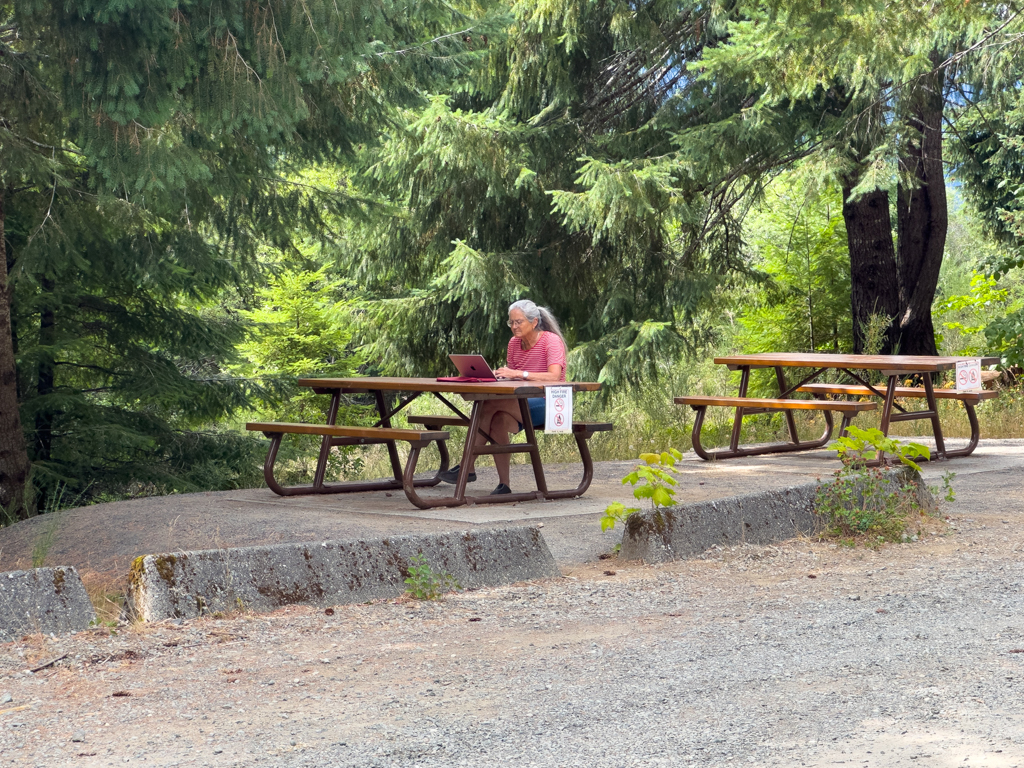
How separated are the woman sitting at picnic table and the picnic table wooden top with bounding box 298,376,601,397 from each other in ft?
0.67

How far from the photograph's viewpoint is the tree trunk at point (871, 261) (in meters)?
16.3

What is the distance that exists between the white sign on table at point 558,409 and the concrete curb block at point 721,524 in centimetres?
119

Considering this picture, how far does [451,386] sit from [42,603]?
356 cm

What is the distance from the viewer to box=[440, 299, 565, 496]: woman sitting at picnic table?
8289 mm

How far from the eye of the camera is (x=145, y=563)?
5.00 m

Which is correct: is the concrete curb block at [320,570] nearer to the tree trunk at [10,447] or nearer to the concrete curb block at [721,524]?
the concrete curb block at [721,524]

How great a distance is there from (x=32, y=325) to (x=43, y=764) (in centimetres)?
884

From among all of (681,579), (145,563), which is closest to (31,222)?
(145,563)

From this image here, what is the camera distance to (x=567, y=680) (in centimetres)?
415

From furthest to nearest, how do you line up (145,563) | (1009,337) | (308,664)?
(1009,337) < (145,563) < (308,664)

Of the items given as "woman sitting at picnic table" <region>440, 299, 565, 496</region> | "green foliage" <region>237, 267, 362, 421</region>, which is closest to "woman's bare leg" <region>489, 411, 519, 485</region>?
"woman sitting at picnic table" <region>440, 299, 565, 496</region>

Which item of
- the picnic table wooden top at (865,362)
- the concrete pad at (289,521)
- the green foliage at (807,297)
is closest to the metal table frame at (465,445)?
the concrete pad at (289,521)

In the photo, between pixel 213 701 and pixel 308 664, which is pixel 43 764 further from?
pixel 308 664

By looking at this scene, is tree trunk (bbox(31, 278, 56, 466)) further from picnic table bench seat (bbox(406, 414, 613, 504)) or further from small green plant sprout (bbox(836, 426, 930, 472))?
small green plant sprout (bbox(836, 426, 930, 472))
